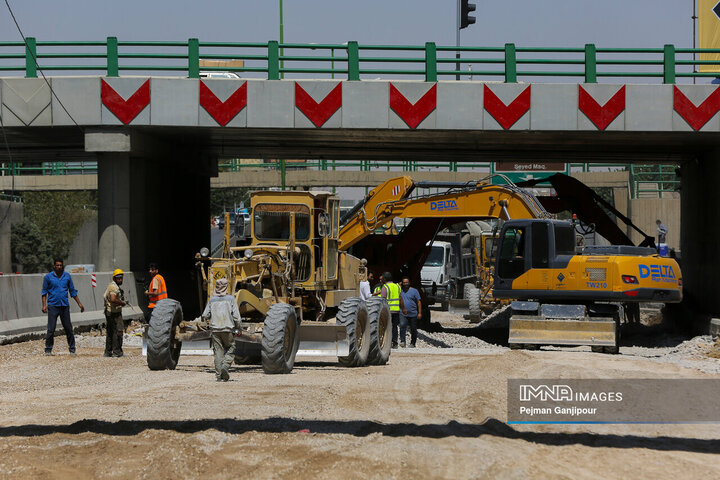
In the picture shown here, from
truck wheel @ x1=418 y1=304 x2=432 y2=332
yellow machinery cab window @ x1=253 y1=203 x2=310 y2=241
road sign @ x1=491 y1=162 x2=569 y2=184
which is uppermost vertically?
road sign @ x1=491 y1=162 x2=569 y2=184

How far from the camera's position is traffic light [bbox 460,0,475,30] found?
1212 inches

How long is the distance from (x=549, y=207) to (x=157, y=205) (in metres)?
10.7

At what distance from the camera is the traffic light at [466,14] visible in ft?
101

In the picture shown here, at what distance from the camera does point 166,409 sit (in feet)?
36.0

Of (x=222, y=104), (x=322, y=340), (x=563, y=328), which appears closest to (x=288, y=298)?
(x=322, y=340)

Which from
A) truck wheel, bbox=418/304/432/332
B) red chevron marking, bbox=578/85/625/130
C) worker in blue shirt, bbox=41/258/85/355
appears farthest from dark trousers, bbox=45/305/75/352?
red chevron marking, bbox=578/85/625/130

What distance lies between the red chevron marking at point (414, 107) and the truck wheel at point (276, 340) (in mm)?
10686

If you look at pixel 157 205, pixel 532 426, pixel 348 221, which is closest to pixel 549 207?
pixel 348 221

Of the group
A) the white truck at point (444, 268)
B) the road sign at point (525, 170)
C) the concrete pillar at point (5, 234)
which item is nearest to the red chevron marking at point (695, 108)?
the road sign at point (525, 170)

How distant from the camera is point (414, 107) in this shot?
24578mm

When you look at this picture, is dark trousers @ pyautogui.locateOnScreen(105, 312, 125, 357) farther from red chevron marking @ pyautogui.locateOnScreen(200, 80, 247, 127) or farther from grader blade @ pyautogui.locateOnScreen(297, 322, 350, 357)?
red chevron marking @ pyautogui.locateOnScreen(200, 80, 247, 127)

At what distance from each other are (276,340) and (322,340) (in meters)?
1.54

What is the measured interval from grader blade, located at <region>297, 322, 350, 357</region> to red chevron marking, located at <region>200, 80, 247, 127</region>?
9.71 meters

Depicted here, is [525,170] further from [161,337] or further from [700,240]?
[161,337]
